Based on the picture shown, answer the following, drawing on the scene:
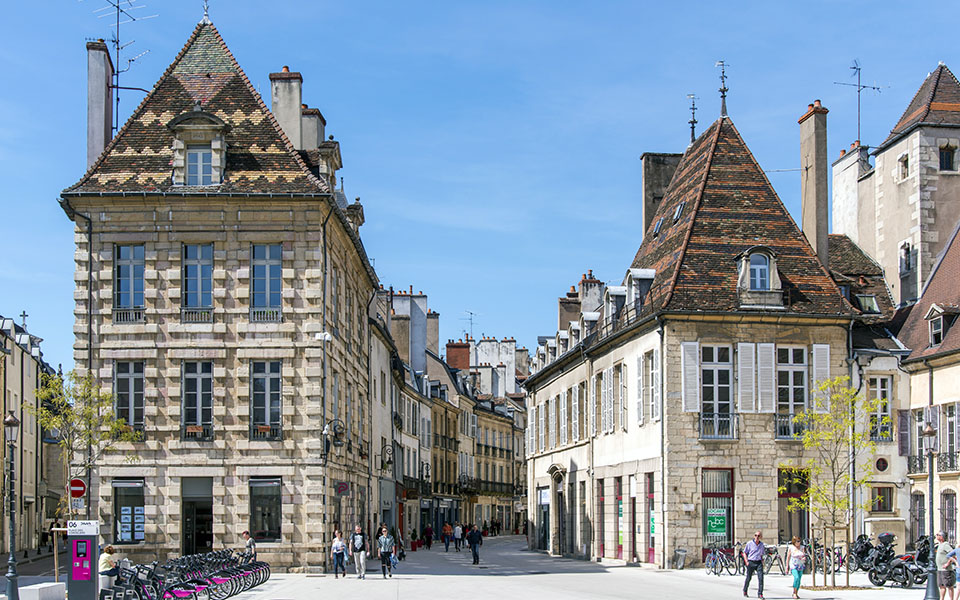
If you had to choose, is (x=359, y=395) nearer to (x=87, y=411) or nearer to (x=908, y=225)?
(x=87, y=411)

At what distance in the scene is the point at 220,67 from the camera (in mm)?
34438

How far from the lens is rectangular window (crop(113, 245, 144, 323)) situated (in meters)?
32.2

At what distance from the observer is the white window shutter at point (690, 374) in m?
33.5

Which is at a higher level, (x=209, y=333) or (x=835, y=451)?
(x=209, y=333)

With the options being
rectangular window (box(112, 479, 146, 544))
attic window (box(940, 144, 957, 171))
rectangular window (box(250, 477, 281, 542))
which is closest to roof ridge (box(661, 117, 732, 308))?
attic window (box(940, 144, 957, 171))

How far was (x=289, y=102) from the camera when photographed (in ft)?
115

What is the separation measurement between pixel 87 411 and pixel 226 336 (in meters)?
3.86

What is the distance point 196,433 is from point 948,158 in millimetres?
24343

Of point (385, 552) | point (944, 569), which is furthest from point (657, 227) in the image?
point (944, 569)

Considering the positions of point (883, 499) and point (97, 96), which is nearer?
point (97, 96)

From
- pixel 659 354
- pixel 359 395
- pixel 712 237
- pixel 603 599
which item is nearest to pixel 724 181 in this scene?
pixel 712 237

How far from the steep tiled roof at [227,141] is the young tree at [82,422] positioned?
511cm

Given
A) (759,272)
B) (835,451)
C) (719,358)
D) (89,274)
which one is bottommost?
(835,451)

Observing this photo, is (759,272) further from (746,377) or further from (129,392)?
(129,392)
